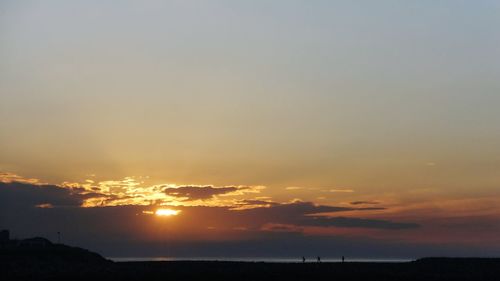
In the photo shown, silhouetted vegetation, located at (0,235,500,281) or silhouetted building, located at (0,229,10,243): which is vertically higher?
silhouetted building, located at (0,229,10,243)

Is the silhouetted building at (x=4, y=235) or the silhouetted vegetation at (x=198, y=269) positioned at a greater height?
the silhouetted building at (x=4, y=235)

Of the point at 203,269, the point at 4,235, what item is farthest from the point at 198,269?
the point at 4,235

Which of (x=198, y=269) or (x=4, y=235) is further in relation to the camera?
(x=4, y=235)

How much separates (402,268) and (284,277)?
18.9 meters

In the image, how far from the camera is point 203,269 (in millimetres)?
71438

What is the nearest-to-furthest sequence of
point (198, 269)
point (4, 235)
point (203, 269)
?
point (203, 269), point (198, 269), point (4, 235)

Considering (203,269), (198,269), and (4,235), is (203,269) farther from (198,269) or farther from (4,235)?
(4,235)

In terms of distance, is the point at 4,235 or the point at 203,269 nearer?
the point at 203,269

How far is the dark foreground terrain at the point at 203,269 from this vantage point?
6316cm

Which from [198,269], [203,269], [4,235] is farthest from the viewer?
[4,235]

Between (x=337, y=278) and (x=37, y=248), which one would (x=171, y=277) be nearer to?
(x=337, y=278)

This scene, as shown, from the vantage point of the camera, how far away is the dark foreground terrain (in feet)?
207

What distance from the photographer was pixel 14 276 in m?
60.7

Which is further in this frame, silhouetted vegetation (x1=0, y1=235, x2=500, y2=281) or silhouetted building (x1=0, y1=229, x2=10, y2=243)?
silhouetted building (x1=0, y1=229, x2=10, y2=243)
